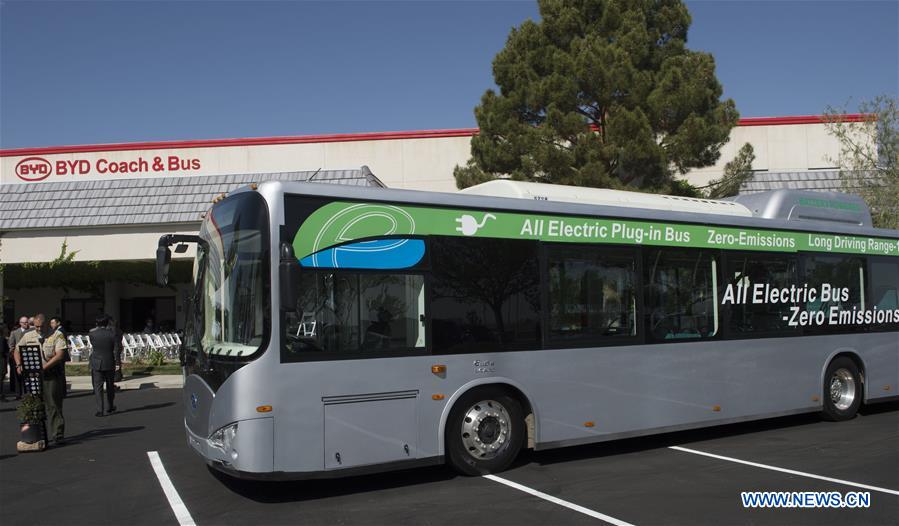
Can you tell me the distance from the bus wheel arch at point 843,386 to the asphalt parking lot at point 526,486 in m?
0.70

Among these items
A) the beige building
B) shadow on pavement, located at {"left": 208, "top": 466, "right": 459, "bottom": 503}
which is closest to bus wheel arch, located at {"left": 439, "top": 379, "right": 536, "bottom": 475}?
shadow on pavement, located at {"left": 208, "top": 466, "right": 459, "bottom": 503}

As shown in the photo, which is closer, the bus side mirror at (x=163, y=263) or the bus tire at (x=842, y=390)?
the bus side mirror at (x=163, y=263)

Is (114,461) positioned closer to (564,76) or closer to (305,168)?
(564,76)

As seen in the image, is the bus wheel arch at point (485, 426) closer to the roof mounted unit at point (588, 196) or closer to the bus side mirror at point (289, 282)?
the bus side mirror at point (289, 282)

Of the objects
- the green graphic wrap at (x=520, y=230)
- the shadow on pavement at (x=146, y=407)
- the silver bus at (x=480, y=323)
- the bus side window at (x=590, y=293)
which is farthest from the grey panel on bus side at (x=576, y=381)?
the shadow on pavement at (x=146, y=407)


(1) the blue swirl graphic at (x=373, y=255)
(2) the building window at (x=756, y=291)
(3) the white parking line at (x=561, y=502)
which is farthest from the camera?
(2) the building window at (x=756, y=291)

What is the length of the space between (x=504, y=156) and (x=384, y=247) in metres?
13.6

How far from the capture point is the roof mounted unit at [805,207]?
35.9 ft

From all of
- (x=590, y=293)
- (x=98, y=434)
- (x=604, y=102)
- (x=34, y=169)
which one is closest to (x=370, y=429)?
(x=590, y=293)

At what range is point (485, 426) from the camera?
770 cm

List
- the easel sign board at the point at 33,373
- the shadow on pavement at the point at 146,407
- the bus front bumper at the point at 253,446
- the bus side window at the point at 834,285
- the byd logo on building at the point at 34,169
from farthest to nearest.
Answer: the byd logo on building at the point at 34,169
the shadow on pavement at the point at 146,407
the bus side window at the point at 834,285
the easel sign board at the point at 33,373
the bus front bumper at the point at 253,446

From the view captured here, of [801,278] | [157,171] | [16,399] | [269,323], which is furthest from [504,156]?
[157,171]

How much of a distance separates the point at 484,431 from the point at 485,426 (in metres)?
0.05

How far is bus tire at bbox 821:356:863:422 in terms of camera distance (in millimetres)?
10828
